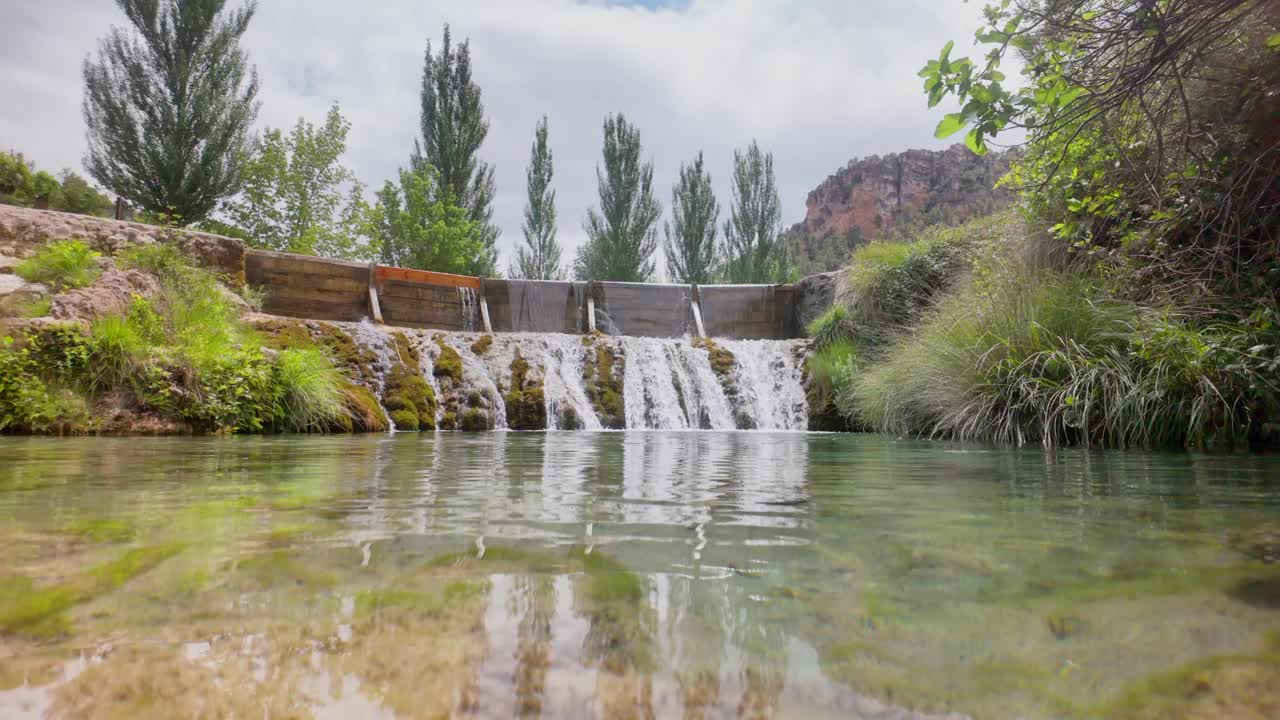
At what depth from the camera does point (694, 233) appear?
2480cm

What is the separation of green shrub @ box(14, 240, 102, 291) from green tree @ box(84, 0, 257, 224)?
1012cm

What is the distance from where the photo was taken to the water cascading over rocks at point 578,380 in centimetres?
884

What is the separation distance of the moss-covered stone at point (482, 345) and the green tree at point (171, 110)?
32.4 ft

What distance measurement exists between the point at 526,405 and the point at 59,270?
5205 millimetres

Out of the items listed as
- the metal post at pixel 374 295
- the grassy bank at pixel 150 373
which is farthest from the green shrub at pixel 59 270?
the metal post at pixel 374 295

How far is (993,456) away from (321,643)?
3284 millimetres

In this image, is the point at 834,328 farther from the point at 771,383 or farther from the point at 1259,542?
the point at 1259,542

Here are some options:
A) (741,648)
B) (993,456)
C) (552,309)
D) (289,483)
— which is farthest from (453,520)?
(552,309)

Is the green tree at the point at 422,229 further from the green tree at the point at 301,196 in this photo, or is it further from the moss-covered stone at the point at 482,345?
the moss-covered stone at the point at 482,345

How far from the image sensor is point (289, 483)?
1.79 meters

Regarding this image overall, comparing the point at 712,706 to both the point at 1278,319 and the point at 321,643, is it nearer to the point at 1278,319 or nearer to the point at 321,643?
the point at 321,643

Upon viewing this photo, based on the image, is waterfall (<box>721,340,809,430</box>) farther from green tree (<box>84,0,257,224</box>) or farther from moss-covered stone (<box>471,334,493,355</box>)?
green tree (<box>84,0,257,224</box>)

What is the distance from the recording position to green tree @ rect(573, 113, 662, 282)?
23.7 metres

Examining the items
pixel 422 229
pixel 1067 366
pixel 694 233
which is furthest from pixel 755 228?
pixel 1067 366
